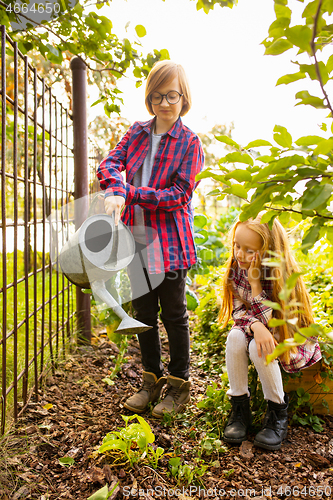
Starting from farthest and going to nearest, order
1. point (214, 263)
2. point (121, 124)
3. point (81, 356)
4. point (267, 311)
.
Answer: point (121, 124)
point (214, 263)
point (81, 356)
point (267, 311)

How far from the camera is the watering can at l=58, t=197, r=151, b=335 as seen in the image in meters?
1.31

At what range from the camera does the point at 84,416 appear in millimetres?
1736

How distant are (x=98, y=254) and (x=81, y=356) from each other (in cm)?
127

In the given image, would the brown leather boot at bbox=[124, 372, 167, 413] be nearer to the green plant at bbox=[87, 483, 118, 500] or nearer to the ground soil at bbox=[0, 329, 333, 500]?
the ground soil at bbox=[0, 329, 333, 500]

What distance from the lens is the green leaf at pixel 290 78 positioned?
60cm

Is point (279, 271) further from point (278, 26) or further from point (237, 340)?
point (278, 26)

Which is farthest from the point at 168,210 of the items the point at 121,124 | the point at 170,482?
the point at 121,124

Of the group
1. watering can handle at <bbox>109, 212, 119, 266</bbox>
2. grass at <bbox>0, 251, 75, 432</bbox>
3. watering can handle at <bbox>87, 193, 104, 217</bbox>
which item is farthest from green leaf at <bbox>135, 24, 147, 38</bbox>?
grass at <bbox>0, 251, 75, 432</bbox>

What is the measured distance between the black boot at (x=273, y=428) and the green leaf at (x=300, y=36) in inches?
53.9

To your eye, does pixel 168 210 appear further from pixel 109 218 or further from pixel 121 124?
pixel 121 124

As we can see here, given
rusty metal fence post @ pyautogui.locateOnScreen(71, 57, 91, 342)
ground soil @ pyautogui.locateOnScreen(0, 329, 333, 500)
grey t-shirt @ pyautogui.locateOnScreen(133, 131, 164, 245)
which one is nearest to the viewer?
ground soil @ pyautogui.locateOnScreen(0, 329, 333, 500)

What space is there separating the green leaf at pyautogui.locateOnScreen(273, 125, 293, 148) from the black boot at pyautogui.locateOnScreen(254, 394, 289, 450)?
47.2 inches

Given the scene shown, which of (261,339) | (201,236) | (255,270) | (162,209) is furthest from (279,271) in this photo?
(201,236)

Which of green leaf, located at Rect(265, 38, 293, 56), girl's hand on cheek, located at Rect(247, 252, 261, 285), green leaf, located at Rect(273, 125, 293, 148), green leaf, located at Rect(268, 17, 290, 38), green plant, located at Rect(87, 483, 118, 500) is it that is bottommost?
green plant, located at Rect(87, 483, 118, 500)
